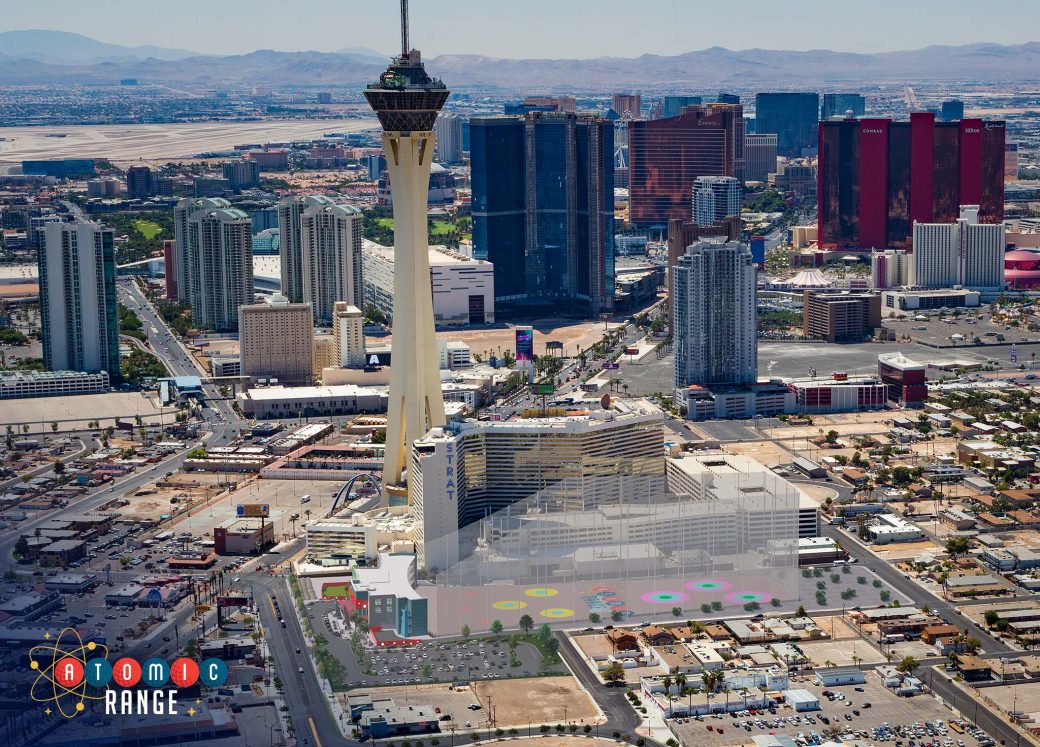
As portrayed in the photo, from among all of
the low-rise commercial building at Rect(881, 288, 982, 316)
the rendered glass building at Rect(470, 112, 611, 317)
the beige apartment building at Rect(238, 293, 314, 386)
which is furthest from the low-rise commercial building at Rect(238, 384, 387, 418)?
the low-rise commercial building at Rect(881, 288, 982, 316)

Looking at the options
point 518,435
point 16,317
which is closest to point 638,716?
point 518,435

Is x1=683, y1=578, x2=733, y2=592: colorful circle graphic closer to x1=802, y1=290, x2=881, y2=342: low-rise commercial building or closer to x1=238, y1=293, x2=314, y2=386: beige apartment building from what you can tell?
x1=238, y1=293, x2=314, y2=386: beige apartment building

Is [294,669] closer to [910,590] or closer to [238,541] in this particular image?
[238,541]

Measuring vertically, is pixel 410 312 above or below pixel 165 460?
above

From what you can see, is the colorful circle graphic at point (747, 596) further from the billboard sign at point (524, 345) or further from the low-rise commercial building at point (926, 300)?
the low-rise commercial building at point (926, 300)

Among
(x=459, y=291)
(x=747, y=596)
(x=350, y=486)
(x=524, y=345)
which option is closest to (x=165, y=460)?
(x=350, y=486)
